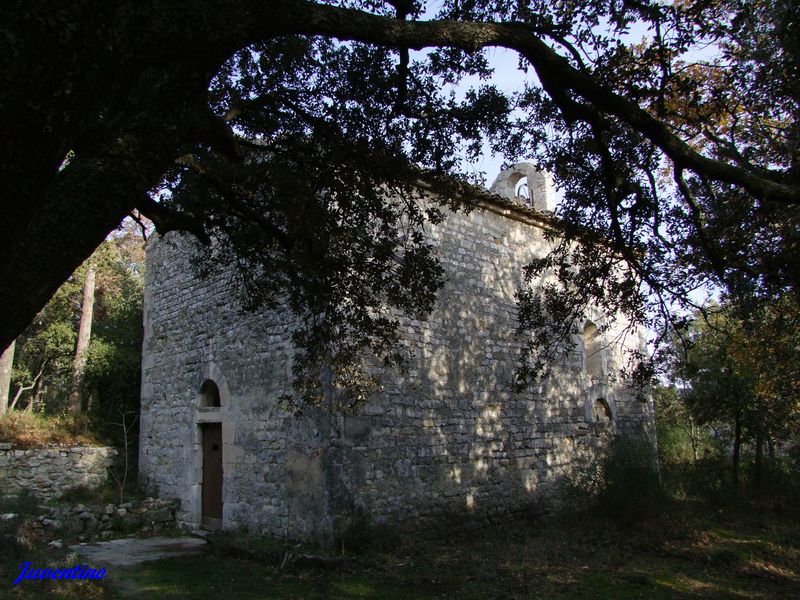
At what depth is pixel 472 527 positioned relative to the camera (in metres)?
9.67

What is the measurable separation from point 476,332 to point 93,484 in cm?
848

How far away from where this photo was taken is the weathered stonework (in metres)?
8.44

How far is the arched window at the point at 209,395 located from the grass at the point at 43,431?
368 cm

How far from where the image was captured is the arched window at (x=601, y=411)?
43.4 feet

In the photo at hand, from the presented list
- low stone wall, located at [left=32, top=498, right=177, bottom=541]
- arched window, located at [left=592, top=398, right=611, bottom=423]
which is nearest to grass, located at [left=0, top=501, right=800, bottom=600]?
low stone wall, located at [left=32, top=498, right=177, bottom=541]

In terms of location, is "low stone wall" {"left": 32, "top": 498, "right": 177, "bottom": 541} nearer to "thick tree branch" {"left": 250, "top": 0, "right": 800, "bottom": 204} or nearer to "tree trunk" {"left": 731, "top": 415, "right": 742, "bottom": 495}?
"thick tree branch" {"left": 250, "top": 0, "right": 800, "bottom": 204}

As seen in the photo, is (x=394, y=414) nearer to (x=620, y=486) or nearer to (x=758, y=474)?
(x=620, y=486)

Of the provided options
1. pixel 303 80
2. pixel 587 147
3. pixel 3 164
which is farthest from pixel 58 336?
pixel 3 164

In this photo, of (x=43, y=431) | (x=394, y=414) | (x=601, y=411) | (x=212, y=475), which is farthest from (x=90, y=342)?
(x=601, y=411)

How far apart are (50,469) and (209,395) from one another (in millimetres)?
3940

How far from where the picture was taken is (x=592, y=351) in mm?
13633

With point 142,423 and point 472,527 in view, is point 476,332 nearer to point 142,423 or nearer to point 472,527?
point 472,527

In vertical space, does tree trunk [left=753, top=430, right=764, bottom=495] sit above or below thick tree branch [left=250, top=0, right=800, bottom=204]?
below

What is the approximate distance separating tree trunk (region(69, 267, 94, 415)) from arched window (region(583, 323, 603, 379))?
12640 millimetres
